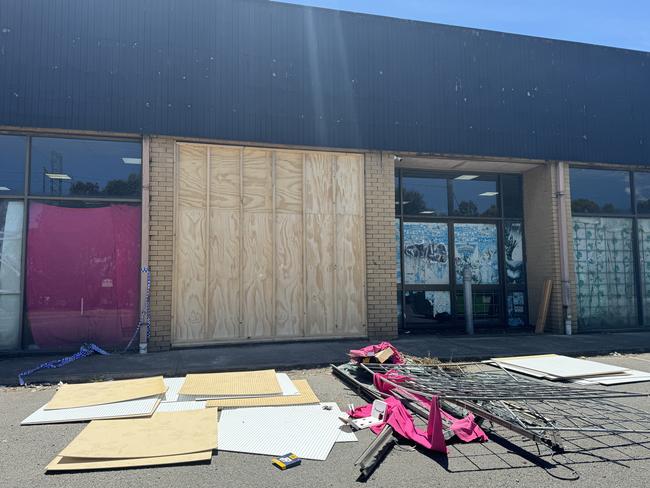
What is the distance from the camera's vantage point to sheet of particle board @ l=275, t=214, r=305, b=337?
372 inches

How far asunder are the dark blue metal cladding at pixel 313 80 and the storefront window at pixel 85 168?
0.40 metres

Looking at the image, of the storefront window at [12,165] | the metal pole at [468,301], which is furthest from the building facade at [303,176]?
the metal pole at [468,301]

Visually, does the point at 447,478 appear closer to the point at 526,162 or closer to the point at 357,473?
the point at 357,473

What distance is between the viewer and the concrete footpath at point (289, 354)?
7098 millimetres

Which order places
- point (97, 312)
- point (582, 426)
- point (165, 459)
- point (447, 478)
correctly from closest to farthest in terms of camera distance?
point (447, 478), point (165, 459), point (582, 426), point (97, 312)

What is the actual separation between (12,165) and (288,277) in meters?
5.59

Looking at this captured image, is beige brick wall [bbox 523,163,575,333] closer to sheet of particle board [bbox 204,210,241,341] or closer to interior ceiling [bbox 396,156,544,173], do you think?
interior ceiling [bbox 396,156,544,173]

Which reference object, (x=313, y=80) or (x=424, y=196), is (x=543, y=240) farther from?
(x=313, y=80)

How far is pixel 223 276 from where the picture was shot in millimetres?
9195

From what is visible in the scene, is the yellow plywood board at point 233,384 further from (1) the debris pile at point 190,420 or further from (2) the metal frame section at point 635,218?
(2) the metal frame section at point 635,218

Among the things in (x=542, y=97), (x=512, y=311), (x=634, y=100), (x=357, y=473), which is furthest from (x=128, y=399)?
(x=634, y=100)

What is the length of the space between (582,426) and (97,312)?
7.94m

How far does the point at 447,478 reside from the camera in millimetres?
3623

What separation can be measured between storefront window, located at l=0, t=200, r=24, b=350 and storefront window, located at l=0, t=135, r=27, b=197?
257 mm
